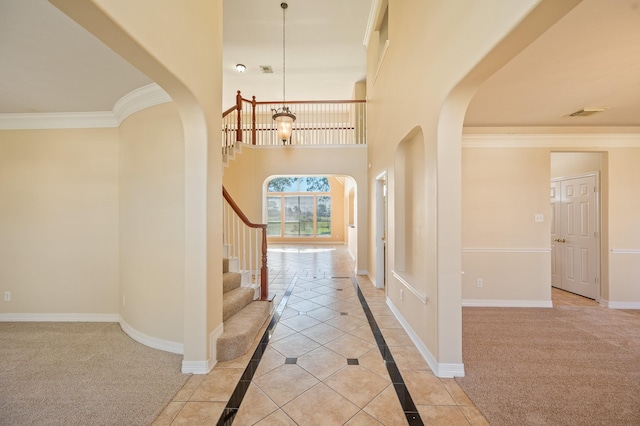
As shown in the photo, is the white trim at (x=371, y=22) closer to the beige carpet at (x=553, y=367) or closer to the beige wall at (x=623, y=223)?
the beige wall at (x=623, y=223)

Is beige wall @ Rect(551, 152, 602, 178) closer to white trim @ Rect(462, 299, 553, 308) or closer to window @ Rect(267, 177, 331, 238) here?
white trim @ Rect(462, 299, 553, 308)

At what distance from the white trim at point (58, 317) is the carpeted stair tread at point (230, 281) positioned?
1.59 m

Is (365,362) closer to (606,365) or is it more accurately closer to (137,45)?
(606,365)

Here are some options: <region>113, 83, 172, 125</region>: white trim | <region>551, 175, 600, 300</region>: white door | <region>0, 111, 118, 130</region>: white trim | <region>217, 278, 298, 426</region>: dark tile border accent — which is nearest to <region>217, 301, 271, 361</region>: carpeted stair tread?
<region>217, 278, 298, 426</region>: dark tile border accent

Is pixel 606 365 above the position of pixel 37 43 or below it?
below

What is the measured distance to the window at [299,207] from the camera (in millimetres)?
12320

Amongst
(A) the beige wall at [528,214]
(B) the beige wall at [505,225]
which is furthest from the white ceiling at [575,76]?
(B) the beige wall at [505,225]

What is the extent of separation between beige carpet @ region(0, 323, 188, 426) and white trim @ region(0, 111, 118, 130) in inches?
103

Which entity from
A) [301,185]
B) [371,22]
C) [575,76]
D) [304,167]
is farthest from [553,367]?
[301,185]

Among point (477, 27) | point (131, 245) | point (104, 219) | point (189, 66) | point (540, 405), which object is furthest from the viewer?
point (104, 219)

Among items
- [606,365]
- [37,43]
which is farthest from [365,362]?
[37,43]

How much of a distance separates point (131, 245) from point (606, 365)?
16.0 ft

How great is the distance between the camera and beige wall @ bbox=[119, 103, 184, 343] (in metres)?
2.55

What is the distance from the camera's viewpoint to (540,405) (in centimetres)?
183
